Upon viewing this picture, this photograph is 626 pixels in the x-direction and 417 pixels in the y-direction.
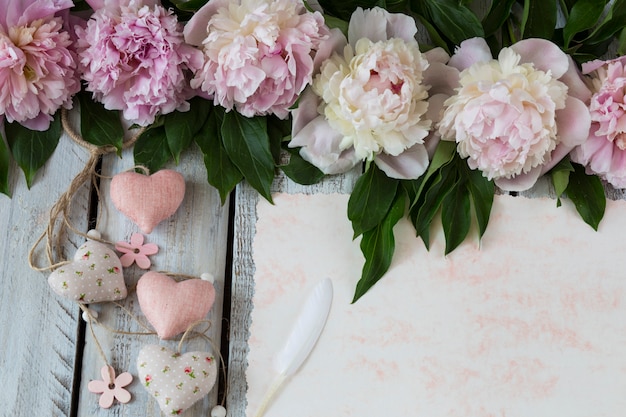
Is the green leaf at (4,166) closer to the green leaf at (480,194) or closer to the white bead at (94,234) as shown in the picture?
the white bead at (94,234)

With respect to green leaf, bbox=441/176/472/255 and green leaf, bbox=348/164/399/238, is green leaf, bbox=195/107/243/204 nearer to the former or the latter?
green leaf, bbox=348/164/399/238

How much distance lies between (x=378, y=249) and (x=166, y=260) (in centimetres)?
26

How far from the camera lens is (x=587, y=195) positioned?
912 mm

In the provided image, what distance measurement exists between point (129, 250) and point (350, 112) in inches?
12.6

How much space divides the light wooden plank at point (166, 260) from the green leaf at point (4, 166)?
0.38ft

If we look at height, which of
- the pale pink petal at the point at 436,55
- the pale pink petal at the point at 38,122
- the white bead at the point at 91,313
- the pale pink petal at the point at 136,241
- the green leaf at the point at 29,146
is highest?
the pale pink petal at the point at 436,55

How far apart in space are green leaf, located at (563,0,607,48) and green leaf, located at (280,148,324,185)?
1.20ft

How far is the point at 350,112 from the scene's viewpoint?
814mm

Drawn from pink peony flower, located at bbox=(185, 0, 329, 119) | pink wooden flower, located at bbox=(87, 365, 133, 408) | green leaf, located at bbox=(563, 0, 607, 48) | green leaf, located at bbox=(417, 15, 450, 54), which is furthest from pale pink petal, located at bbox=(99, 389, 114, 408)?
green leaf, located at bbox=(563, 0, 607, 48)

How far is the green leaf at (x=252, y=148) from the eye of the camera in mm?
887

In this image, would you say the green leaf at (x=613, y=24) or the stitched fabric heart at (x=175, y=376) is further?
the green leaf at (x=613, y=24)

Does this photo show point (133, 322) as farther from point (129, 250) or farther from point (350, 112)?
point (350, 112)

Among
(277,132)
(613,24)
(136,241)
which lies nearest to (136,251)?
(136,241)

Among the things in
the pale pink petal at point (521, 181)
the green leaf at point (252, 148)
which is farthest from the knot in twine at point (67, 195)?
the pale pink petal at point (521, 181)
